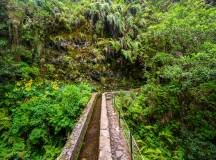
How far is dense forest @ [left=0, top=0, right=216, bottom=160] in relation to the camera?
1027 centimetres

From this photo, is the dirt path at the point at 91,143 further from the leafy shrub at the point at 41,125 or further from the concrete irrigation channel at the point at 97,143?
the leafy shrub at the point at 41,125

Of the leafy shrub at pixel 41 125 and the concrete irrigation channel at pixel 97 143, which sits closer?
the concrete irrigation channel at pixel 97 143

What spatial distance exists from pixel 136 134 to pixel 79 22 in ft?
47.8

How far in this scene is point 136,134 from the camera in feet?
33.6

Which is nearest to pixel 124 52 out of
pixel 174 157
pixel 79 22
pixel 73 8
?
pixel 79 22

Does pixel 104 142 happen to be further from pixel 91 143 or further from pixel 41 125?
pixel 41 125

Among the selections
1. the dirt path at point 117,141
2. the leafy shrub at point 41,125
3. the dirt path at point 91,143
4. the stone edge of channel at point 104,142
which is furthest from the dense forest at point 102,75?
the stone edge of channel at point 104,142

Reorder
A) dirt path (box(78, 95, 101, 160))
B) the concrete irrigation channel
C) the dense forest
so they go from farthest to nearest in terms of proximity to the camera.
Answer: the dense forest → dirt path (box(78, 95, 101, 160)) → the concrete irrigation channel

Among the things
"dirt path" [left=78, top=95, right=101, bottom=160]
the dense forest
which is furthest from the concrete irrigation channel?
the dense forest

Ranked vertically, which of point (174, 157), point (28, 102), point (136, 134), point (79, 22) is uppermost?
point (79, 22)

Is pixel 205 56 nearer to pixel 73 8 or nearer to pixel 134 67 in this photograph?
pixel 134 67

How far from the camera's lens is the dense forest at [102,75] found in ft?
33.7

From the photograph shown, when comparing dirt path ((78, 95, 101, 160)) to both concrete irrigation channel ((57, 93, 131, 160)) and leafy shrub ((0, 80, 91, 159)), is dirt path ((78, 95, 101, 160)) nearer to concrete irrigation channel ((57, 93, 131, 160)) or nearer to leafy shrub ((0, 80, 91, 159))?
concrete irrigation channel ((57, 93, 131, 160))

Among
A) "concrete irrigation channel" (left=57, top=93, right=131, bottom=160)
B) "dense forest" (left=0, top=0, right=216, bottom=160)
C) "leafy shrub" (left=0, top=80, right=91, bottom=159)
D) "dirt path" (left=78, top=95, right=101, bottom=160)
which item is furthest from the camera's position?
"dense forest" (left=0, top=0, right=216, bottom=160)
